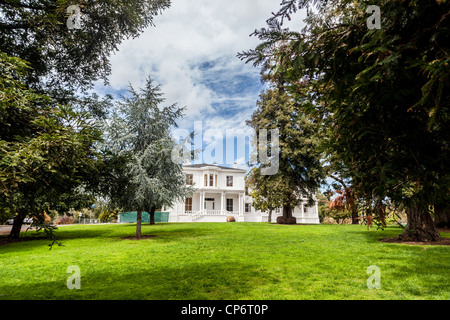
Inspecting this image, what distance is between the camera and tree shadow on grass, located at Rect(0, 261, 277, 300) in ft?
15.2

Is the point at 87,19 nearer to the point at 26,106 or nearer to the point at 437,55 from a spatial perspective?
the point at 26,106

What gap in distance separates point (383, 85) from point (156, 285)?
17.5ft

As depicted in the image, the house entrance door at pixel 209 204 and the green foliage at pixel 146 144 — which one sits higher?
the green foliage at pixel 146 144

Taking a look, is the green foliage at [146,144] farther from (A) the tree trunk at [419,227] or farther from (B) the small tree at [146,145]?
(A) the tree trunk at [419,227]

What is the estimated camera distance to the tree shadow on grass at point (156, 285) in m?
4.64

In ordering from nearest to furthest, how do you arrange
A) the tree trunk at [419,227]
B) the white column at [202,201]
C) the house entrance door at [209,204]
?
the tree trunk at [419,227] → the white column at [202,201] → the house entrance door at [209,204]

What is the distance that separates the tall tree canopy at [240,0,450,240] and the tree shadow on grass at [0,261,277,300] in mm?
2998

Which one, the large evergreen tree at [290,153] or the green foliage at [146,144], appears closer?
the green foliage at [146,144]

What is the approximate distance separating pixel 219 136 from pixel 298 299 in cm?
1474

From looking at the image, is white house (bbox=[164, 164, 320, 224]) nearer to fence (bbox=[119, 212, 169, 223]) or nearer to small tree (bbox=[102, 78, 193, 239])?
fence (bbox=[119, 212, 169, 223])

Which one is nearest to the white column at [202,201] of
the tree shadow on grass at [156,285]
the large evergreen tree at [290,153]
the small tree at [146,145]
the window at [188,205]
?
the window at [188,205]

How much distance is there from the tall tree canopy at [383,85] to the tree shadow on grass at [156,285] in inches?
118

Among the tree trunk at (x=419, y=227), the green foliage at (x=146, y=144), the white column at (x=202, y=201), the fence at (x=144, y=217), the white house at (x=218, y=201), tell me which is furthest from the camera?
the white column at (x=202, y=201)

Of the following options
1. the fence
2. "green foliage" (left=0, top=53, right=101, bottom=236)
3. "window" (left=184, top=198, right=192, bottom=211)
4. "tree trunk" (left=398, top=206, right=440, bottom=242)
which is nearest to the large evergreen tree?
"tree trunk" (left=398, top=206, right=440, bottom=242)
